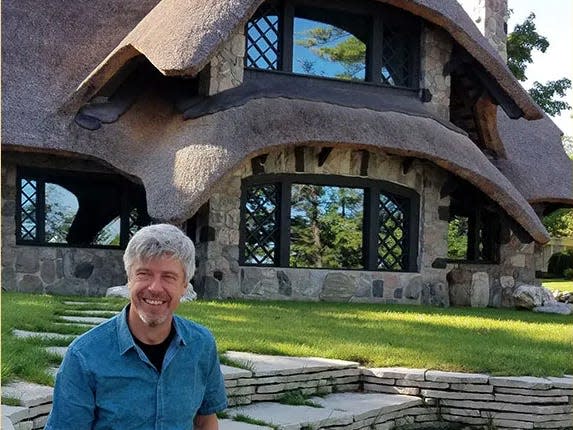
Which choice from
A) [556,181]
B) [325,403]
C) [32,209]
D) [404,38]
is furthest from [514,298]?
[325,403]

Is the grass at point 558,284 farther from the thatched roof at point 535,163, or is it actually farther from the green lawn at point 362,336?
the green lawn at point 362,336

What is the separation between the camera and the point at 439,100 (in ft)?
40.1

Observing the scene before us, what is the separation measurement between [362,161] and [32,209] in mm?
4771

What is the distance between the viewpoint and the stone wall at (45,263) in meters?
10.7

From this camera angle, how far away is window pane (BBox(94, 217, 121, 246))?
11.4 m

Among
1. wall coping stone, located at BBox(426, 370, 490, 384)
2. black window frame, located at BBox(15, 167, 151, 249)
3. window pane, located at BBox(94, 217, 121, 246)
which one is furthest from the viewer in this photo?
window pane, located at BBox(94, 217, 121, 246)

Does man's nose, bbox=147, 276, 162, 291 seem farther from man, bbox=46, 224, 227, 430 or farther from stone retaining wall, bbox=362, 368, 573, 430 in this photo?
stone retaining wall, bbox=362, 368, 573, 430

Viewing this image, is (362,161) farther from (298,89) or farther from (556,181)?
(556,181)

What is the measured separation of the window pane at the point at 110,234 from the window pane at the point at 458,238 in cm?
574

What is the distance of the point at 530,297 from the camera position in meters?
12.4

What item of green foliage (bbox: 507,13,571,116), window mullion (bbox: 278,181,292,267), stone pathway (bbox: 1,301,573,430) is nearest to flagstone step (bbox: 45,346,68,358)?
stone pathway (bbox: 1,301,573,430)

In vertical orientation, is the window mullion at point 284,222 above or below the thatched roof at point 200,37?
below

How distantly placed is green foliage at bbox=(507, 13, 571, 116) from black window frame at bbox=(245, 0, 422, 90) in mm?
12545

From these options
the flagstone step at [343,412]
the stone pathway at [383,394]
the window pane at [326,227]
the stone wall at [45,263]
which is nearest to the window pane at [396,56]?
the window pane at [326,227]
